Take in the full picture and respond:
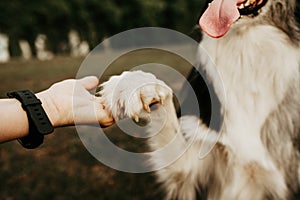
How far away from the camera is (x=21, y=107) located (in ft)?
10.0

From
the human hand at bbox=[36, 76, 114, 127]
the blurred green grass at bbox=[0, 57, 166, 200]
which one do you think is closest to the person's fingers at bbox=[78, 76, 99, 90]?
the human hand at bbox=[36, 76, 114, 127]

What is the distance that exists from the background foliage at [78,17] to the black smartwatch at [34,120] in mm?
33505

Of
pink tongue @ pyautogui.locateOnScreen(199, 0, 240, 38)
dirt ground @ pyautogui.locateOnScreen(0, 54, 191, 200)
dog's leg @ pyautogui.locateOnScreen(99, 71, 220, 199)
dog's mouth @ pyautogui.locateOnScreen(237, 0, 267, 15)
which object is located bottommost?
dirt ground @ pyautogui.locateOnScreen(0, 54, 191, 200)

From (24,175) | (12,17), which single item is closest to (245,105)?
(24,175)

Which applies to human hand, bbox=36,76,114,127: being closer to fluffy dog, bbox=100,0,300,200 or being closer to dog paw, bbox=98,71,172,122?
dog paw, bbox=98,71,172,122

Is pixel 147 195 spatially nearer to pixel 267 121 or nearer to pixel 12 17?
pixel 267 121

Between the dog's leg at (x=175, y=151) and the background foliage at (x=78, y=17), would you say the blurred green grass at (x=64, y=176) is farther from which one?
the background foliage at (x=78, y=17)

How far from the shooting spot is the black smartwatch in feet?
9.92

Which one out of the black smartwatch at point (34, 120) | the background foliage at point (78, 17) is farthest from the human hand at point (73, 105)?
the background foliage at point (78, 17)

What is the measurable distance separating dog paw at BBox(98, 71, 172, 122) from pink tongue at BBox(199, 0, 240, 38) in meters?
0.63

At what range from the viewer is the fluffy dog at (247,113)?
13.2 ft

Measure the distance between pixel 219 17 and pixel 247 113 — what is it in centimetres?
82

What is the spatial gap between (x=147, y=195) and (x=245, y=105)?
2580 millimetres

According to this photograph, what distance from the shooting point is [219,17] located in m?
3.93
